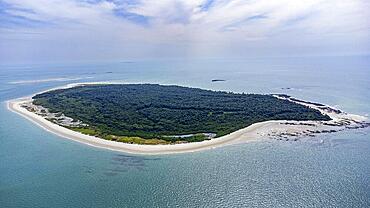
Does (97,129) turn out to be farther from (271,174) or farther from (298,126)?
(298,126)

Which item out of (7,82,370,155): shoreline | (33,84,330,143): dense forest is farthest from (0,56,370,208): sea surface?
(33,84,330,143): dense forest

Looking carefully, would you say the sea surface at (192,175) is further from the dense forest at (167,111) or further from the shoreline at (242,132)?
the dense forest at (167,111)

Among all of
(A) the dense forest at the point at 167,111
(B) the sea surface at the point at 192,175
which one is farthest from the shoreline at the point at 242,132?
(A) the dense forest at the point at 167,111

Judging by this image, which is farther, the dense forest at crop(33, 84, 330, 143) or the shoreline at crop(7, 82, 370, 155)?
the dense forest at crop(33, 84, 330, 143)

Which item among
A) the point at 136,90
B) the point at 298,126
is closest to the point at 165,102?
the point at 136,90

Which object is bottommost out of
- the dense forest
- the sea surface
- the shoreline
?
the sea surface

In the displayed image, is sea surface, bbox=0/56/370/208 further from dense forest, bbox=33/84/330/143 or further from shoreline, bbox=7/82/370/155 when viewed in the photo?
dense forest, bbox=33/84/330/143
